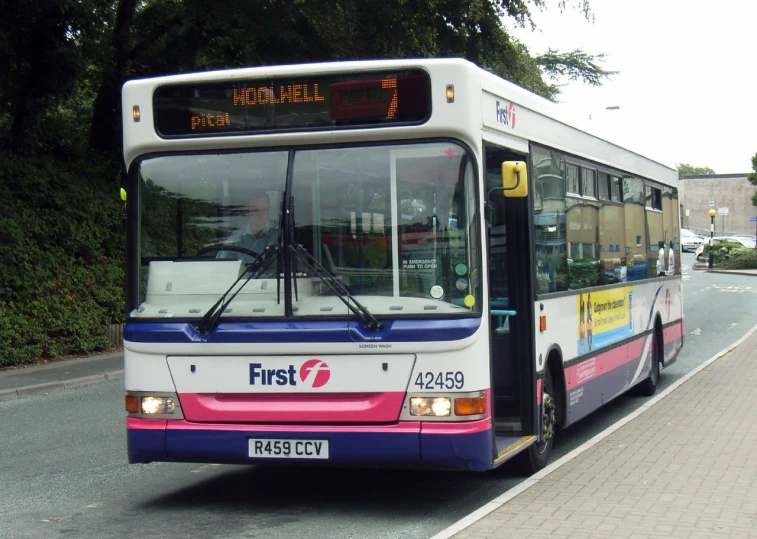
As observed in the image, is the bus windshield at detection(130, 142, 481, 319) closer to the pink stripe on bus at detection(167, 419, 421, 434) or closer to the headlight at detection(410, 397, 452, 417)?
the headlight at detection(410, 397, 452, 417)

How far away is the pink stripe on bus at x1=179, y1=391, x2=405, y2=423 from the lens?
711 cm

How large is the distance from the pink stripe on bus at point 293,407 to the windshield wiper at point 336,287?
1.54 ft

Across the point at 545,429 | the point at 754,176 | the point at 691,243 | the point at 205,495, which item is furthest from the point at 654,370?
the point at 691,243

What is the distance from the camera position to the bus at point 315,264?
709 centimetres

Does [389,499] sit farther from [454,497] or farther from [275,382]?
[275,382]

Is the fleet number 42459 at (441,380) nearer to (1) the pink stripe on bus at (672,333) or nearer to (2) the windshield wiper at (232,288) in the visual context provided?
(2) the windshield wiper at (232,288)

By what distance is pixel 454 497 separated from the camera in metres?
8.09

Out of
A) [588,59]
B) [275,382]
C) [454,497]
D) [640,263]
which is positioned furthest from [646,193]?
[588,59]

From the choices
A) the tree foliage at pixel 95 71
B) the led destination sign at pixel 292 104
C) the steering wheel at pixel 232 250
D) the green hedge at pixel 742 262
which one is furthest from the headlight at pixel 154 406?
the green hedge at pixel 742 262

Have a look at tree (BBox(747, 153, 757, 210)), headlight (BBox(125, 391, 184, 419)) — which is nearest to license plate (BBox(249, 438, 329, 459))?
headlight (BBox(125, 391, 184, 419))

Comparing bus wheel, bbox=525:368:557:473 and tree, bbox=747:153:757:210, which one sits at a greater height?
tree, bbox=747:153:757:210

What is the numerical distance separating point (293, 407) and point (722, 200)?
117641 mm

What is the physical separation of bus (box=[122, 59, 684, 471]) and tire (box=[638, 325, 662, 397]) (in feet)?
21.7

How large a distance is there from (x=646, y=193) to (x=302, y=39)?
11903mm
